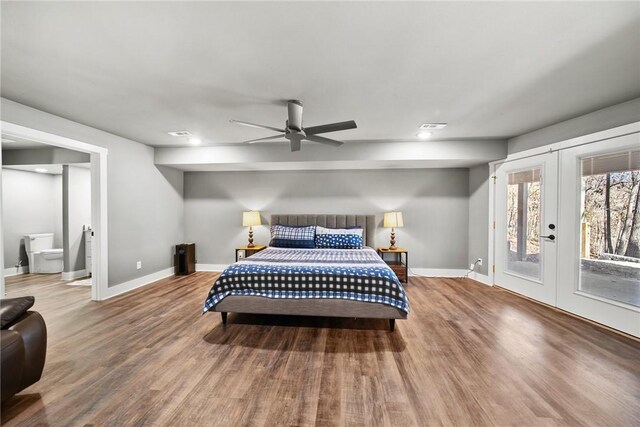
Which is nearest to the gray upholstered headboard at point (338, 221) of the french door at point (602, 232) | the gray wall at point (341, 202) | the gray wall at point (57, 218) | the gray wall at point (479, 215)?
the gray wall at point (341, 202)

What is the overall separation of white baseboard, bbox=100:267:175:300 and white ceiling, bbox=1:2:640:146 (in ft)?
7.93

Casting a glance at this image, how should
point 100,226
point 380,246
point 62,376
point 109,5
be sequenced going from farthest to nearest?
point 380,246 → point 100,226 → point 62,376 → point 109,5

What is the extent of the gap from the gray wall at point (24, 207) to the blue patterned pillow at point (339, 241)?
5.86 meters

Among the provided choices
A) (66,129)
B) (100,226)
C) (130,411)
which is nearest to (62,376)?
(130,411)

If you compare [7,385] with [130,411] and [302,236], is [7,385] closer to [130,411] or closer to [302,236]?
[130,411]

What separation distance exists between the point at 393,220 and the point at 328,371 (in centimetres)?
309

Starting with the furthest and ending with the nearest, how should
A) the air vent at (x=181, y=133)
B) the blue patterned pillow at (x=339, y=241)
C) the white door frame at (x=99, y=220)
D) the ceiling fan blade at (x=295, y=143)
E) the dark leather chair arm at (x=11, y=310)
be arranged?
the blue patterned pillow at (x=339, y=241) → the air vent at (x=181, y=133) → the white door frame at (x=99, y=220) → the ceiling fan blade at (x=295, y=143) → the dark leather chair arm at (x=11, y=310)

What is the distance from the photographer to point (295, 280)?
2631 mm

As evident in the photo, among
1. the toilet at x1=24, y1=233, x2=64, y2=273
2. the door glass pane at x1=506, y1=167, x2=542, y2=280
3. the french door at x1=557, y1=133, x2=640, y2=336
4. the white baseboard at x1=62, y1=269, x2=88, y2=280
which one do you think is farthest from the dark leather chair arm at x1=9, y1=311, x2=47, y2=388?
the door glass pane at x1=506, y1=167, x2=542, y2=280

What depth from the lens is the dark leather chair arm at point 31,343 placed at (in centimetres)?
156

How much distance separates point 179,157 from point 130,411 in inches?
152

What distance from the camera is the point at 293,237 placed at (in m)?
4.41

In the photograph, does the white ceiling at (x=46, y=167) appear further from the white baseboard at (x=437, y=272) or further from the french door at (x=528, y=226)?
the french door at (x=528, y=226)

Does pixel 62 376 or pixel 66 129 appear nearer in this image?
pixel 62 376
